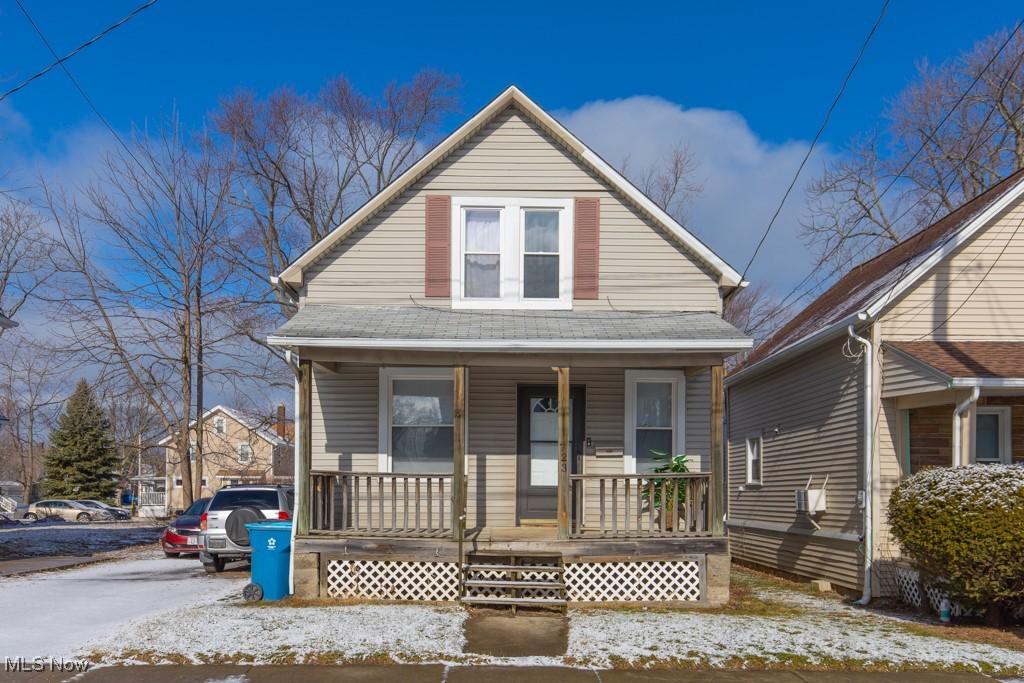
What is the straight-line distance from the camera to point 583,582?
11.2 meters

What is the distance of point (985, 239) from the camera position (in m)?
12.6

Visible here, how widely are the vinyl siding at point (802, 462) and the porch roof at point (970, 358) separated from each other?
3.16 feet

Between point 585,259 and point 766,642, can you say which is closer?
point 766,642

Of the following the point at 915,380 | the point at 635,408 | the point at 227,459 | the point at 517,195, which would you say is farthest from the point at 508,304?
the point at 227,459

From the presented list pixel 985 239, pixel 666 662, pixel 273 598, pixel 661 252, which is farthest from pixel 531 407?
pixel 985 239

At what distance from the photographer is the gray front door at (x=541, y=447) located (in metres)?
13.1

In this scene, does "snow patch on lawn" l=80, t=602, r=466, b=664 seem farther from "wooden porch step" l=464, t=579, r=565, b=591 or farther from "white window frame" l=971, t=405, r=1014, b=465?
"white window frame" l=971, t=405, r=1014, b=465

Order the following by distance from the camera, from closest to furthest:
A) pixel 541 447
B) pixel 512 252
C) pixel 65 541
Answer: pixel 512 252 → pixel 541 447 → pixel 65 541

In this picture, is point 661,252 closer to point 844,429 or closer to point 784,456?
point 844,429

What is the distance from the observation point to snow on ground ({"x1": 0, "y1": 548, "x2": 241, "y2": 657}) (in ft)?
29.8

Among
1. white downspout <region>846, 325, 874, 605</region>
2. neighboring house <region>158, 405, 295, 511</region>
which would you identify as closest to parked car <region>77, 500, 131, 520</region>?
neighboring house <region>158, 405, 295, 511</region>

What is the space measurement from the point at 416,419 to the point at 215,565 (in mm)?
5134

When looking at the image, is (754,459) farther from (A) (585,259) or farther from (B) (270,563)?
(B) (270,563)

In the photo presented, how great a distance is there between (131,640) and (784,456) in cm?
1098
